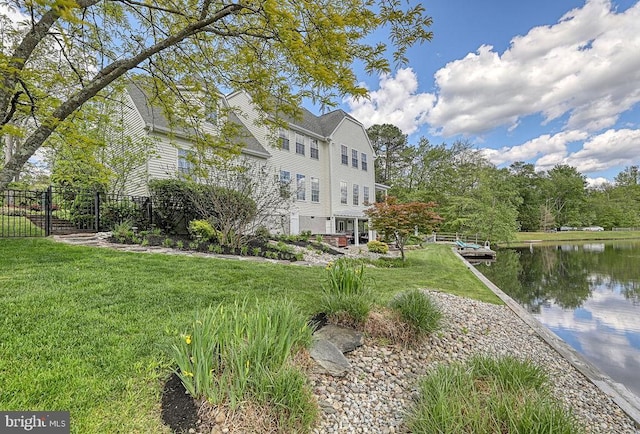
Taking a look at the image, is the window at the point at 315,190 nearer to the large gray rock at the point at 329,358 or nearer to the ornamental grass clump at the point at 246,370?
the large gray rock at the point at 329,358

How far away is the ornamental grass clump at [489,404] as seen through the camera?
6.43 ft

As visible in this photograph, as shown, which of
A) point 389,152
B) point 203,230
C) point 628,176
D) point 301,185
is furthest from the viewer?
point 628,176

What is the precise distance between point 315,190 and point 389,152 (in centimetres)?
2102

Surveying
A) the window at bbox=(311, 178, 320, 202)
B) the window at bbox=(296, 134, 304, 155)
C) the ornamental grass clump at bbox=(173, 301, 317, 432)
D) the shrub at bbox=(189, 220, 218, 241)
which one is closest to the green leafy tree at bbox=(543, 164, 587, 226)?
the window at bbox=(311, 178, 320, 202)

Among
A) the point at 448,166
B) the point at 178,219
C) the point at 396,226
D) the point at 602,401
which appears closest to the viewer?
the point at 602,401

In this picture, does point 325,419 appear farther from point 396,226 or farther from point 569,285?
point 569,285

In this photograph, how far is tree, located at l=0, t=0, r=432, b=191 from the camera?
11.7 feet

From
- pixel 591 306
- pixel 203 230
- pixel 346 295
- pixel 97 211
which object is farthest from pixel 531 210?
pixel 97 211

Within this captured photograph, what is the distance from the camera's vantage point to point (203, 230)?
32.3 feet

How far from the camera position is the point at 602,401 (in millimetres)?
3127

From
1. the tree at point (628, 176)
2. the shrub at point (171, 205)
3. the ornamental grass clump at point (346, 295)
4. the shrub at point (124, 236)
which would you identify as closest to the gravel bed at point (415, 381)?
the ornamental grass clump at point (346, 295)

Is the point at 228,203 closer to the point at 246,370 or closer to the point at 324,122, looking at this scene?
the point at 246,370

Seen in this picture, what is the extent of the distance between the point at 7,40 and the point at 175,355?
6.62m

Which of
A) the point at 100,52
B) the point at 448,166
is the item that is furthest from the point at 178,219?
the point at 448,166
